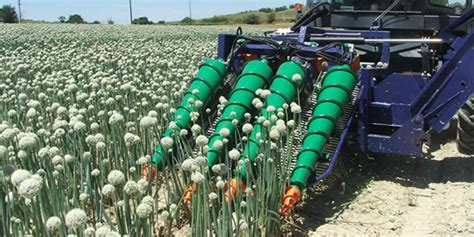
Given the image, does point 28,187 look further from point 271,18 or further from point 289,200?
point 271,18

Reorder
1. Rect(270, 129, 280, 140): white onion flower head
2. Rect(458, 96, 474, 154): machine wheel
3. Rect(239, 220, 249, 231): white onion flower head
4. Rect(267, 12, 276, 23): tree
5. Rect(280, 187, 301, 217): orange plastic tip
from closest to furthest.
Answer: Rect(239, 220, 249, 231): white onion flower head < Rect(270, 129, 280, 140): white onion flower head < Rect(280, 187, 301, 217): orange plastic tip < Rect(458, 96, 474, 154): machine wheel < Rect(267, 12, 276, 23): tree

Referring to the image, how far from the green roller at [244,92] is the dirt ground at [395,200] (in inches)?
40.9

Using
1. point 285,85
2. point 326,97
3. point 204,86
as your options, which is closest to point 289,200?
point 326,97

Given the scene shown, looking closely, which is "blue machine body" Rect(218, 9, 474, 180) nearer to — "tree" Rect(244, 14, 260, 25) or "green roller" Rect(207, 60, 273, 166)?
"green roller" Rect(207, 60, 273, 166)

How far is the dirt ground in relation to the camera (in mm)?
4656

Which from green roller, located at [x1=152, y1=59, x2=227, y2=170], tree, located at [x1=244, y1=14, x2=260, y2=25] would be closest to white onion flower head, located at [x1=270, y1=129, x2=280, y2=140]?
green roller, located at [x1=152, y1=59, x2=227, y2=170]

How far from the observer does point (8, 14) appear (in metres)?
66.9

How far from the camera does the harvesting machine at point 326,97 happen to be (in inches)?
195

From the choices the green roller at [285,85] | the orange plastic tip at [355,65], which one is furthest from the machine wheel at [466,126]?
the green roller at [285,85]

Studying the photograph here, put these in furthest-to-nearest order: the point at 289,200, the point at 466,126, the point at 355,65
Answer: the point at 466,126
the point at 355,65
the point at 289,200

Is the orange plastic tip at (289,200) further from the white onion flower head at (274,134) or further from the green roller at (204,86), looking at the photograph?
the green roller at (204,86)

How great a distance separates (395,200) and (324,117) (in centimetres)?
111

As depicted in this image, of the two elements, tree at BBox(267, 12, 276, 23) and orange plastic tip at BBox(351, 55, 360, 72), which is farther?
tree at BBox(267, 12, 276, 23)

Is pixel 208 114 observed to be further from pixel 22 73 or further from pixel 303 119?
pixel 22 73
